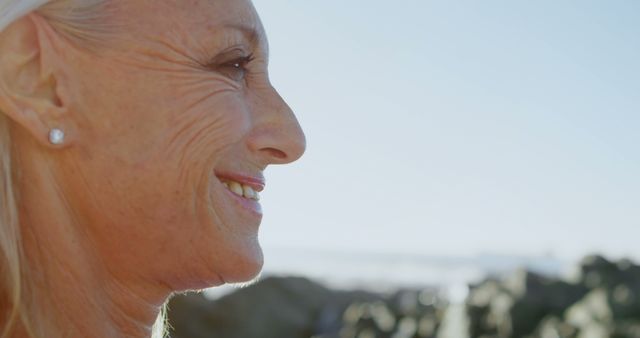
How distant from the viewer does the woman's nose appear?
163 cm

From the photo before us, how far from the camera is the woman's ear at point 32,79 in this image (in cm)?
152

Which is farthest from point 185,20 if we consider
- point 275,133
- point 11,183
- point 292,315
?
point 292,315

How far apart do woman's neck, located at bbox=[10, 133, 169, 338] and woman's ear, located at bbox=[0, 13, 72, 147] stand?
2.5 inches

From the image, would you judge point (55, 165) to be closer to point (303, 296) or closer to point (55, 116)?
point (55, 116)

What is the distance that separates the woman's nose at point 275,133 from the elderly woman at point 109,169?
0.10ft

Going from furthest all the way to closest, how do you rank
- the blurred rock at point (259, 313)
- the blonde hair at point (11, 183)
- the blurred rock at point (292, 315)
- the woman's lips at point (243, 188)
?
the blurred rock at point (259, 313) < the blurred rock at point (292, 315) < the woman's lips at point (243, 188) < the blonde hair at point (11, 183)

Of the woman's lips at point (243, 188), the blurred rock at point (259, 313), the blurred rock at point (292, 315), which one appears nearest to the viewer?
the woman's lips at point (243, 188)

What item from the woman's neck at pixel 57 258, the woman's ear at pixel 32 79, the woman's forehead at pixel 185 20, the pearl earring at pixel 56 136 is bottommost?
the woman's neck at pixel 57 258

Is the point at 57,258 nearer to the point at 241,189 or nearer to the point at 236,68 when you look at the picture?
the point at 241,189

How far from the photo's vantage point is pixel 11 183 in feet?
5.00

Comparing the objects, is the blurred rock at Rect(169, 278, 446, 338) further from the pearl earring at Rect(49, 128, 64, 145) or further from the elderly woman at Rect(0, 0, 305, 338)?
the pearl earring at Rect(49, 128, 64, 145)

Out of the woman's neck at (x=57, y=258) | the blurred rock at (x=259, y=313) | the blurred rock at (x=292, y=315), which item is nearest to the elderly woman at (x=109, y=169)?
the woman's neck at (x=57, y=258)

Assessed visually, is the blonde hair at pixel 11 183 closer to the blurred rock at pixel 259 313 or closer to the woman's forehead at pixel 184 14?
the woman's forehead at pixel 184 14

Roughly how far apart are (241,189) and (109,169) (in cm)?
23
